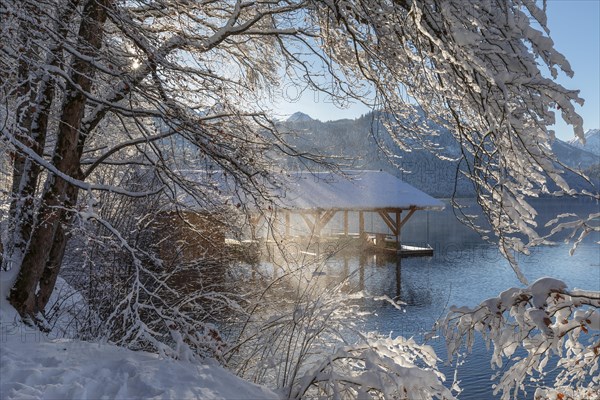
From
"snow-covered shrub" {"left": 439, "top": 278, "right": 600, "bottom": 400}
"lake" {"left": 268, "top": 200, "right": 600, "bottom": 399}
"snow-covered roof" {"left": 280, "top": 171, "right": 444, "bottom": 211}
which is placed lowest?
"lake" {"left": 268, "top": 200, "right": 600, "bottom": 399}

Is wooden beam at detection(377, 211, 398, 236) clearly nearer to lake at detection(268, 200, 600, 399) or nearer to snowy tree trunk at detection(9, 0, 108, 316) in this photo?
lake at detection(268, 200, 600, 399)

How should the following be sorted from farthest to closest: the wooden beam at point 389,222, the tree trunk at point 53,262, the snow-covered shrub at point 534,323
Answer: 1. the wooden beam at point 389,222
2. the tree trunk at point 53,262
3. the snow-covered shrub at point 534,323

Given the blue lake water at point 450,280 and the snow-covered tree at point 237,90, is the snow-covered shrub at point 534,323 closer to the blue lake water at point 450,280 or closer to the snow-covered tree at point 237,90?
the snow-covered tree at point 237,90

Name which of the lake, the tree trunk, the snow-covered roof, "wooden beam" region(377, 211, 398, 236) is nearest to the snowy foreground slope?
the tree trunk

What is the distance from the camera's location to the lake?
1025 centimetres

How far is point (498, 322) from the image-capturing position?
10.5 feet

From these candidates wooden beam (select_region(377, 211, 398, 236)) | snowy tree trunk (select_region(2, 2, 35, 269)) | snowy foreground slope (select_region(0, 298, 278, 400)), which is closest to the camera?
snowy foreground slope (select_region(0, 298, 278, 400))

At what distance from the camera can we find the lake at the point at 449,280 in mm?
10250

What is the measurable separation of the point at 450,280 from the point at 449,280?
10 cm

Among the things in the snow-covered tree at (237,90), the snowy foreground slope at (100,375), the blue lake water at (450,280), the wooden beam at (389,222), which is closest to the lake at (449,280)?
the blue lake water at (450,280)

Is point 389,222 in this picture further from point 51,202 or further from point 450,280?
point 51,202

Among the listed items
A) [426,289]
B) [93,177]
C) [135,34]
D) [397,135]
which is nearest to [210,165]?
[135,34]

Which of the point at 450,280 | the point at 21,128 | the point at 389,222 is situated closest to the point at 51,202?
the point at 21,128

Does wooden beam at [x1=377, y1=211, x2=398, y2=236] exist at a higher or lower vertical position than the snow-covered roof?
lower
